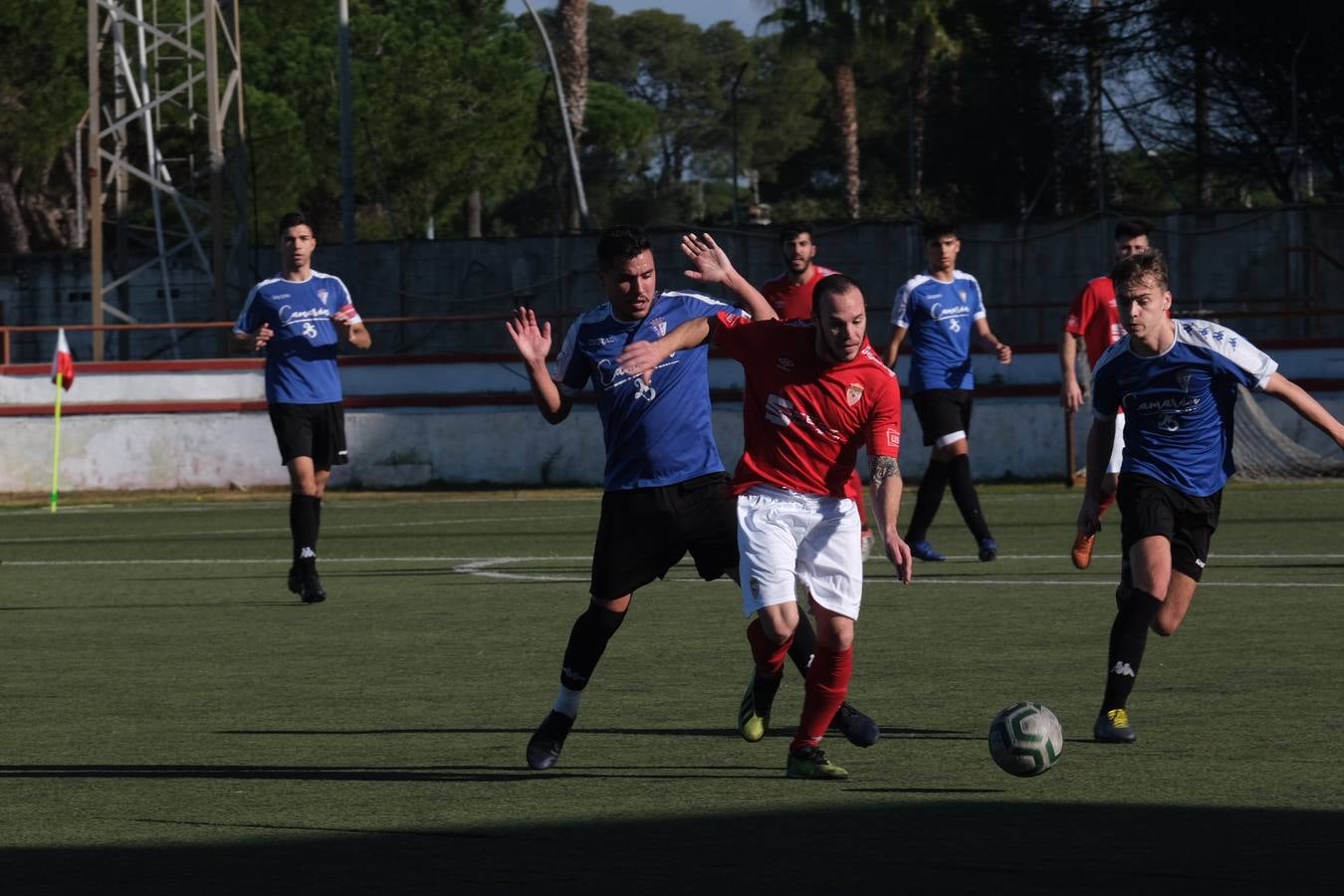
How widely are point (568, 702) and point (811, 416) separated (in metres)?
1.25

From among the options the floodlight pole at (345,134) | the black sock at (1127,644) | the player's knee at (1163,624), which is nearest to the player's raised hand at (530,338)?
the black sock at (1127,644)

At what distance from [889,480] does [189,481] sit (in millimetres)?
20449

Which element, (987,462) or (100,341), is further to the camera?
(100,341)

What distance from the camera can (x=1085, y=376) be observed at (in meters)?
23.7

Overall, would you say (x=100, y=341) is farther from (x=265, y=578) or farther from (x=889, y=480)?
(x=889, y=480)

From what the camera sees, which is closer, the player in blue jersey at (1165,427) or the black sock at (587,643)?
the black sock at (587,643)

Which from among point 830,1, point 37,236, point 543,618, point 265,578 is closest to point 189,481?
point 265,578

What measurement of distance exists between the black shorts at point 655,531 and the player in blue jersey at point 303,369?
6.02 meters

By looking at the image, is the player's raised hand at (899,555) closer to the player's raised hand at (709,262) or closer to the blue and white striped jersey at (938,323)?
the player's raised hand at (709,262)

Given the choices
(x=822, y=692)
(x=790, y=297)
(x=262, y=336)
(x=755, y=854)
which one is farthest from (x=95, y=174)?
(x=755, y=854)

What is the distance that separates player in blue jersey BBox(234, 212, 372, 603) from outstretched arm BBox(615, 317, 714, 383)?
616 centimetres

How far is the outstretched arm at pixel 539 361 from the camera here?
758 cm

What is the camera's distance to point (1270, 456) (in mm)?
23250

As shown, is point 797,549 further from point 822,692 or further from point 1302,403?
point 1302,403
